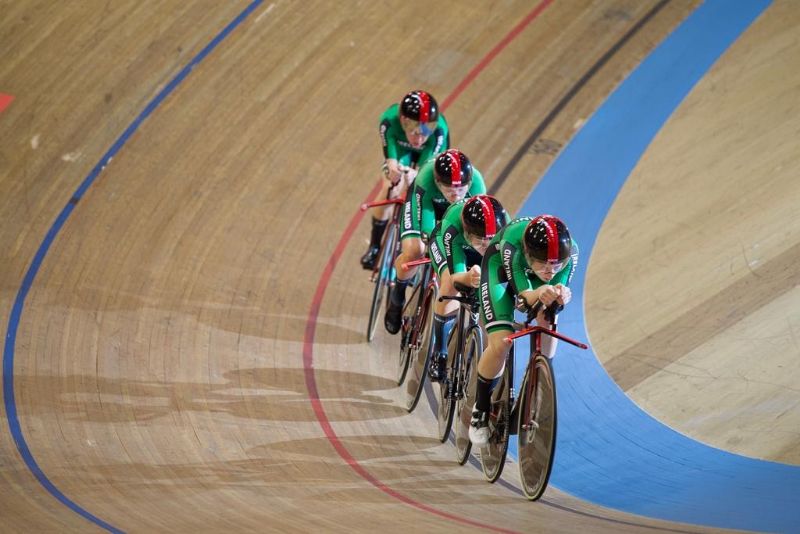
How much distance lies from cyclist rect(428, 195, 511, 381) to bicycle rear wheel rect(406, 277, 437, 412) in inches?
6.1

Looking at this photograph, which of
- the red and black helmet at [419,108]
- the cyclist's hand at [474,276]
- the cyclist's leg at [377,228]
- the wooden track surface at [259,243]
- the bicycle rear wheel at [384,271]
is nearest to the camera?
the wooden track surface at [259,243]

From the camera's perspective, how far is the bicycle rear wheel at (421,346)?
650 cm

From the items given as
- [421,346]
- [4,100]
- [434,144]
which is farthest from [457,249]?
[4,100]

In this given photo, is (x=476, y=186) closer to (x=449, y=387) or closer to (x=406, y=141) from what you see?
(x=406, y=141)

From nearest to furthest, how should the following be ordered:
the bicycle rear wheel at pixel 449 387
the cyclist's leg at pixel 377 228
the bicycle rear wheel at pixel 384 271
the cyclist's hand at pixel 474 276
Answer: the cyclist's hand at pixel 474 276 → the bicycle rear wheel at pixel 449 387 → the bicycle rear wheel at pixel 384 271 → the cyclist's leg at pixel 377 228

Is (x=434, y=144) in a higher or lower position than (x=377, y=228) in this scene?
higher

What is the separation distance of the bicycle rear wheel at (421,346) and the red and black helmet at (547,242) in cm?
138

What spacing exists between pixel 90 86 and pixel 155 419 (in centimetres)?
391

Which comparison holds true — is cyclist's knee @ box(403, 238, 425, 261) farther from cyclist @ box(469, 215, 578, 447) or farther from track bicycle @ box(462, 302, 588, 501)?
track bicycle @ box(462, 302, 588, 501)

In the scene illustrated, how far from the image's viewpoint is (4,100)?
8867 mm

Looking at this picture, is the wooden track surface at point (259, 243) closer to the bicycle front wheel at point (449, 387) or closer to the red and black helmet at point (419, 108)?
the bicycle front wheel at point (449, 387)

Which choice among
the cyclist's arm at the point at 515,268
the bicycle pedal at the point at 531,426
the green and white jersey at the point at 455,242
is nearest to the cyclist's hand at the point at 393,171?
the green and white jersey at the point at 455,242

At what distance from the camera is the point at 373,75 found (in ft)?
31.0

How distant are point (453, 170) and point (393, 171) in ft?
2.73
